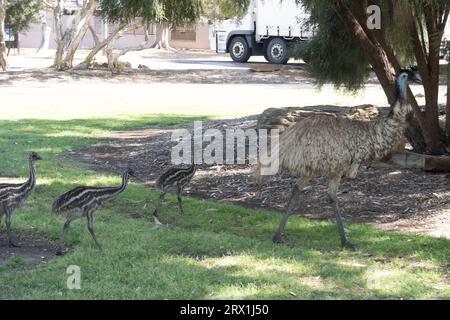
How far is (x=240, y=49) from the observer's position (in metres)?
39.0

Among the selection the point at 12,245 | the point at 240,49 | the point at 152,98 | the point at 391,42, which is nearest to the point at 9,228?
the point at 12,245

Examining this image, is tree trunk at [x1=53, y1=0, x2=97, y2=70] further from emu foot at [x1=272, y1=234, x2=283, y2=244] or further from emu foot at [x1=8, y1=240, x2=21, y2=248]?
emu foot at [x1=272, y1=234, x2=283, y2=244]

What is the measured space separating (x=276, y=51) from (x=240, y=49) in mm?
3092

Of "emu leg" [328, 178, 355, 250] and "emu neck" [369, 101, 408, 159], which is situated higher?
"emu neck" [369, 101, 408, 159]

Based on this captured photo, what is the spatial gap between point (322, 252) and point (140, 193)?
142 inches

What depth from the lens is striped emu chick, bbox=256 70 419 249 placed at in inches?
319

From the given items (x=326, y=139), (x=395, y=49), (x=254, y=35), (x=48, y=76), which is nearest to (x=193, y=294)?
(x=326, y=139)

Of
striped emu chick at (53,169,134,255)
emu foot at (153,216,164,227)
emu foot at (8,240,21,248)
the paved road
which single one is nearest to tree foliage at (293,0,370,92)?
the paved road

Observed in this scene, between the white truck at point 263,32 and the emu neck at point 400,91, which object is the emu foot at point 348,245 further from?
the white truck at point 263,32

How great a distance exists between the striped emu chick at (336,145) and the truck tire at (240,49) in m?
30.6

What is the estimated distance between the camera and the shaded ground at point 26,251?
7.47m

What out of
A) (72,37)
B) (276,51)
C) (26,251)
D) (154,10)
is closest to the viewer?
(26,251)

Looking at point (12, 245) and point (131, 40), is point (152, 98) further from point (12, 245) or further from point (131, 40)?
point (131, 40)
